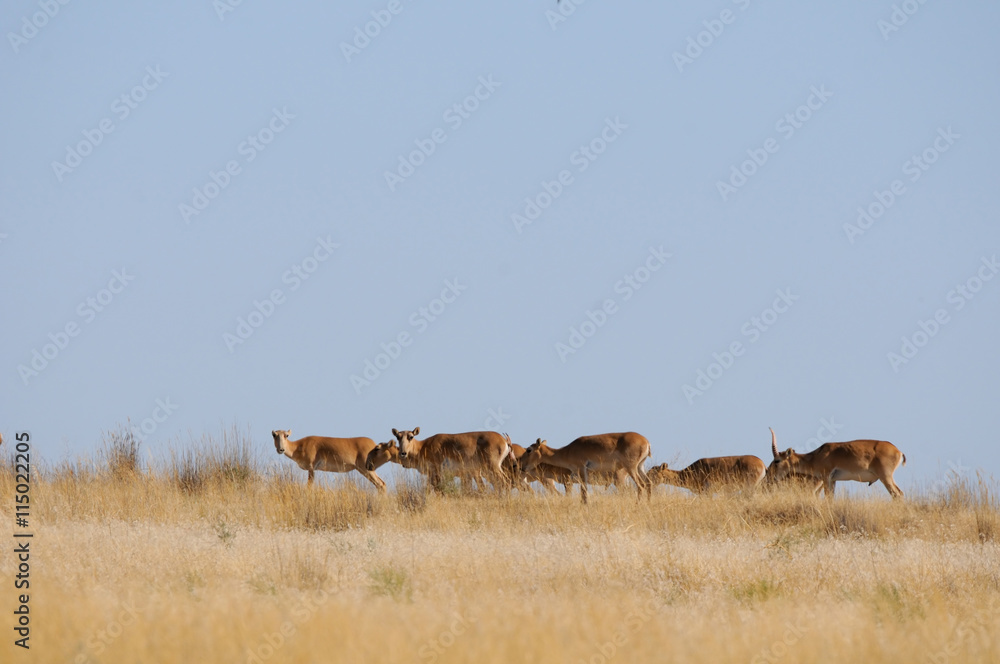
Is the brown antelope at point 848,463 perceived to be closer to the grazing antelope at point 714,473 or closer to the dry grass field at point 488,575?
the grazing antelope at point 714,473

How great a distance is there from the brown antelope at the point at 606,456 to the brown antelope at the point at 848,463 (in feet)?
12.3

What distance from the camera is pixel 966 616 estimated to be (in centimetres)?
891

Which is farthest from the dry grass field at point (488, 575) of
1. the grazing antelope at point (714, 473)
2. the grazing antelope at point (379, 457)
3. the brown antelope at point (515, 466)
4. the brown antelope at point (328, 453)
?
the brown antelope at point (328, 453)

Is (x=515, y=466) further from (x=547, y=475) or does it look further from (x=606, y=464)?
(x=606, y=464)

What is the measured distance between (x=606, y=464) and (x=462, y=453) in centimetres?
295

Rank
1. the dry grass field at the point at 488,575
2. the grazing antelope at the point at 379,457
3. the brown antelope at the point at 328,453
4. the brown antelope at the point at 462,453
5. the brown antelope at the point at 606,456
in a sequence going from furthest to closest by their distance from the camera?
1. the brown antelope at the point at 328,453
2. the grazing antelope at the point at 379,457
3. the brown antelope at the point at 462,453
4. the brown antelope at the point at 606,456
5. the dry grass field at the point at 488,575

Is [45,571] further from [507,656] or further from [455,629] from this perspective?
[507,656]

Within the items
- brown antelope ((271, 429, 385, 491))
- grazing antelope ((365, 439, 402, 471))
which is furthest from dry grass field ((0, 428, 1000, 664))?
brown antelope ((271, 429, 385, 491))

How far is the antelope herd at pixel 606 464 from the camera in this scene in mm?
20594

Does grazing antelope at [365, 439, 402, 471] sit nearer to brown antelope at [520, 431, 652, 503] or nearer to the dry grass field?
the dry grass field

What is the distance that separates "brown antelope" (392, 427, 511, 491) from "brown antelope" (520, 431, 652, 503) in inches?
40.4

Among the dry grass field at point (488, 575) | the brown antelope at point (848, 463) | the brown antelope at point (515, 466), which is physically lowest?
the dry grass field at point (488, 575)

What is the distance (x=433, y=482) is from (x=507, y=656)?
1366cm

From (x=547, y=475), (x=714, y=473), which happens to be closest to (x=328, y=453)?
(x=547, y=475)
